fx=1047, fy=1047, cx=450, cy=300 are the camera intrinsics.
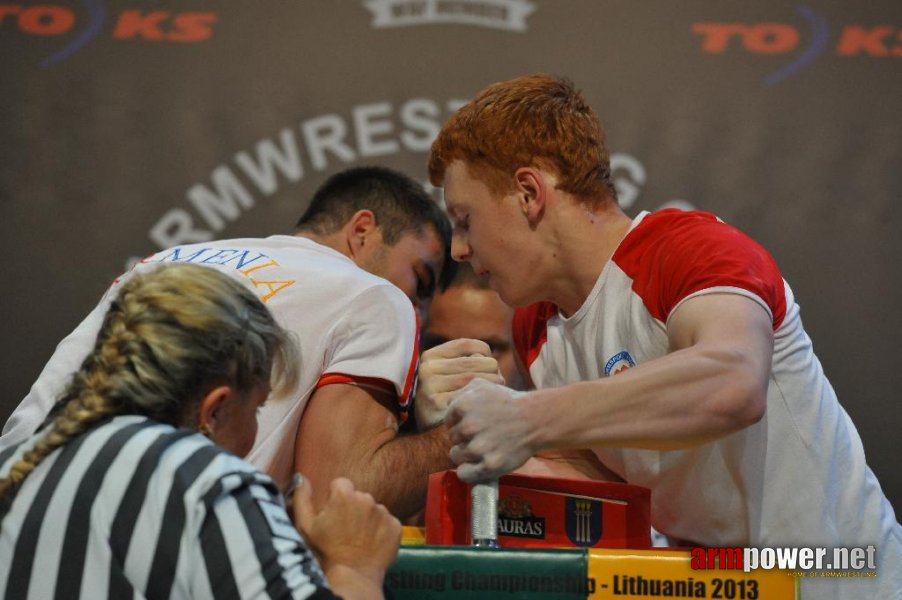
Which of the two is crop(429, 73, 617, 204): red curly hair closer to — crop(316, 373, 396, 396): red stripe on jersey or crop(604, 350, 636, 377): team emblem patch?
crop(604, 350, 636, 377): team emblem patch

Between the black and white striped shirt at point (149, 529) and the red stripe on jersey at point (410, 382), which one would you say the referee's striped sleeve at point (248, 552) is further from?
the red stripe on jersey at point (410, 382)

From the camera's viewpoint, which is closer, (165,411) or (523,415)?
(165,411)

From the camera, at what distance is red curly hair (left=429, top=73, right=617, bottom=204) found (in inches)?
65.8

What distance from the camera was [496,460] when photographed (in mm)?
1227

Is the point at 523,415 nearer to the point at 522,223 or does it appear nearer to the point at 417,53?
the point at 522,223

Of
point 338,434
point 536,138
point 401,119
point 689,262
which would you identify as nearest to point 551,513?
point 689,262

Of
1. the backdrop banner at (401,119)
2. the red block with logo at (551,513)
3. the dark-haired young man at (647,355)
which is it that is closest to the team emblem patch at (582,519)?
the red block with logo at (551,513)

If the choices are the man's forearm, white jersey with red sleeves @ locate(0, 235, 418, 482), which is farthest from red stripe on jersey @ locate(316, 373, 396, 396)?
the man's forearm

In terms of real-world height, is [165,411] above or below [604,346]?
above

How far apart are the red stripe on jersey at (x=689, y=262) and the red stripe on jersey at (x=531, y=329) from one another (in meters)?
0.29

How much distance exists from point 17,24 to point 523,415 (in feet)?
6.62

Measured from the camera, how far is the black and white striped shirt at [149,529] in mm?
982

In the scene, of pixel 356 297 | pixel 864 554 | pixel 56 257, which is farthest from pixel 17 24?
pixel 864 554

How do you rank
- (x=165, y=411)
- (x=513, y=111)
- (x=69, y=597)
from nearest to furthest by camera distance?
1. (x=69, y=597)
2. (x=165, y=411)
3. (x=513, y=111)
